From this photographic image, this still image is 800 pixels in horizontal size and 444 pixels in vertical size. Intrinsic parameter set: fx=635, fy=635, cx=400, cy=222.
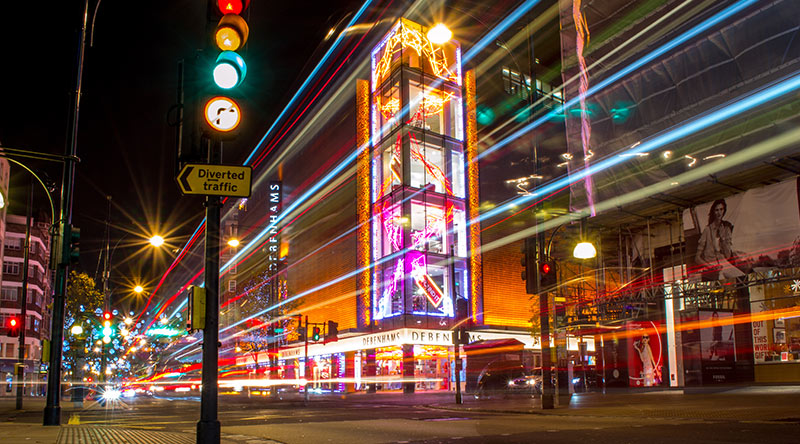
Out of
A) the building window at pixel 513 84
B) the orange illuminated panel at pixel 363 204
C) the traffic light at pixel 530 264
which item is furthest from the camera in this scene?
the building window at pixel 513 84

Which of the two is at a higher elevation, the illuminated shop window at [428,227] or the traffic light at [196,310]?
the illuminated shop window at [428,227]

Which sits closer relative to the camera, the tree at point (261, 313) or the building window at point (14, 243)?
the tree at point (261, 313)

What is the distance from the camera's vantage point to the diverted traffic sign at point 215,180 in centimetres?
641

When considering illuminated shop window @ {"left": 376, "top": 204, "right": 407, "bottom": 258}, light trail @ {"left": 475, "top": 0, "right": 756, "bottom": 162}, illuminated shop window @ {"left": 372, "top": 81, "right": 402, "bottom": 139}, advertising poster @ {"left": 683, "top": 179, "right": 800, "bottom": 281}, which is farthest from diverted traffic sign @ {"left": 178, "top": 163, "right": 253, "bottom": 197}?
illuminated shop window @ {"left": 372, "top": 81, "right": 402, "bottom": 139}

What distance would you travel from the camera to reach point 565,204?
33.9 m

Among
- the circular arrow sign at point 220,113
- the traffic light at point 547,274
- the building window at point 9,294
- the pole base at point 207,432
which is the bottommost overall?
the pole base at point 207,432

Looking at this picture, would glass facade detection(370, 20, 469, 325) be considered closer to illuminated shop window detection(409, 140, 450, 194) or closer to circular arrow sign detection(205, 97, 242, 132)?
illuminated shop window detection(409, 140, 450, 194)

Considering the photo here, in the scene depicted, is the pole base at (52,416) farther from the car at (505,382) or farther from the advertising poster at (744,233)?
the car at (505,382)

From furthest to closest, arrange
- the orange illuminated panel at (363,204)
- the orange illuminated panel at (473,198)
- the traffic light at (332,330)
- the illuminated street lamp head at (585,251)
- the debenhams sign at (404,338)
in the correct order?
the orange illuminated panel at (363,204)
the orange illuminated panel at (473,198)
the debenhams sign at (404,338)
the traffic light at (332,330)
the illuminated street lamp head at (585,251)

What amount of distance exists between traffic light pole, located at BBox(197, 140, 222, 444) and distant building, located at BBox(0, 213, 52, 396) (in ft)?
221

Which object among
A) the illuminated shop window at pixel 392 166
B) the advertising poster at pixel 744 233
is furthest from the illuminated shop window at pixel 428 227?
the advertising poster at pixel 744 233

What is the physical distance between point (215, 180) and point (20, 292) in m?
74.6

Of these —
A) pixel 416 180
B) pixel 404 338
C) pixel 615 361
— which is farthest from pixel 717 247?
pixel 416 180

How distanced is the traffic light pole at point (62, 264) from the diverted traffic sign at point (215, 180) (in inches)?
327
